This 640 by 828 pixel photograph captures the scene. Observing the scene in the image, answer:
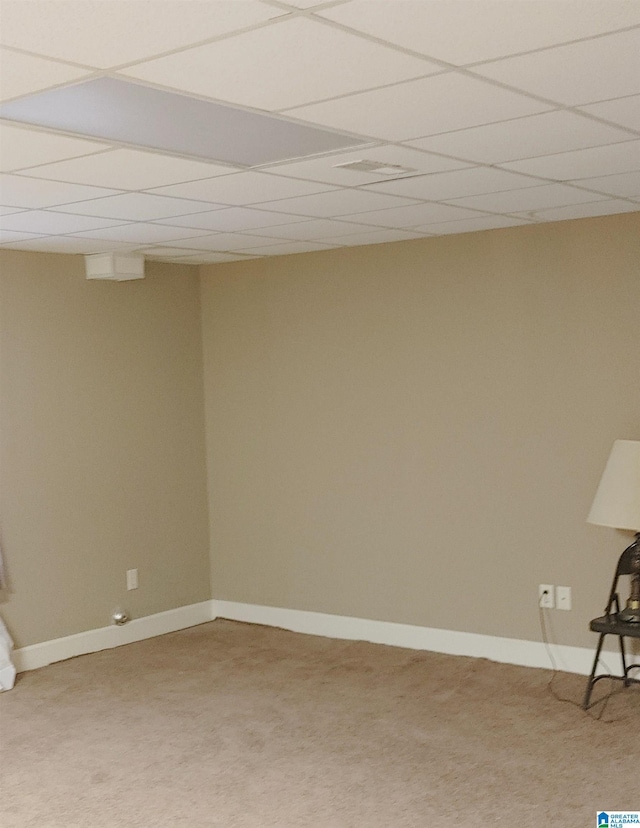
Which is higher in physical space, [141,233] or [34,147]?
[34,147]

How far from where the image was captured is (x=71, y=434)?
5395 millimetres

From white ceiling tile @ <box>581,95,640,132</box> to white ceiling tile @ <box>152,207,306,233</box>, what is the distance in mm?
1632

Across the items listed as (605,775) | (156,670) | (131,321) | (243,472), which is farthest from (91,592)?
(605,775)

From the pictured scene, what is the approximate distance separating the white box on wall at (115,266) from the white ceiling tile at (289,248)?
0.60 metres

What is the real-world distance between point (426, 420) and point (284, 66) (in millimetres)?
3178

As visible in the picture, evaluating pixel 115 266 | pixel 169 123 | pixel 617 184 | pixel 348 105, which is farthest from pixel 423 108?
pixel 115 266

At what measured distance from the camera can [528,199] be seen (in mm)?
4070

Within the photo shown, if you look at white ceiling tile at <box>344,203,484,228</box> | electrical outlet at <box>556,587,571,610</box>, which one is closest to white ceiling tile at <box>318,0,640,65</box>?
white ceiling tile at <box>344,203,484,228</box>

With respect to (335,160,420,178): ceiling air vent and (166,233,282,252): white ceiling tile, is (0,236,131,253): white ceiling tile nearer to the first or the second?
(166,233,282,252): white ceiling tile

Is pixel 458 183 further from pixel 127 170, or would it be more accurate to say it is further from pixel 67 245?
pixel 67 245

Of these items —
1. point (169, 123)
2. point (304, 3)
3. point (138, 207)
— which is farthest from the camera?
point (138, 207)

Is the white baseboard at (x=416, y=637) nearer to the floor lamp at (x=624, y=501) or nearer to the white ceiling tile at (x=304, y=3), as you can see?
the floor lamp at (x=624, y=501)

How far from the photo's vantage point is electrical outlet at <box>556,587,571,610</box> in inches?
189

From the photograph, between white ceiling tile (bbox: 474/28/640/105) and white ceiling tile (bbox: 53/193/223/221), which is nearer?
white ceiling tile (bbox: 474/28/640/105)
